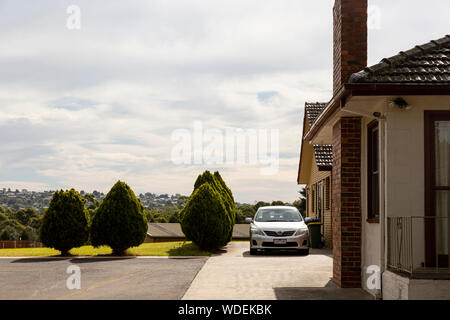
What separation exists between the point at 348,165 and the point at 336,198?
2.60 ft

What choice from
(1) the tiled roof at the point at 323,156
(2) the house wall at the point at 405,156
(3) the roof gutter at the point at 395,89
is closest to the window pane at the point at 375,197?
(2) the house wall at the point at 405,156

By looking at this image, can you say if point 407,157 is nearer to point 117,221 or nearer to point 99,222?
point 117,221

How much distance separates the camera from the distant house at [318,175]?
73.0 feet

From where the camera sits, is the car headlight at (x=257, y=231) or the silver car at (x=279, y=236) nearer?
the silver car at (x=279, y=236)

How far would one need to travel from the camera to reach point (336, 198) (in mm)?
11203

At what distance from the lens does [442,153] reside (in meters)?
9.01

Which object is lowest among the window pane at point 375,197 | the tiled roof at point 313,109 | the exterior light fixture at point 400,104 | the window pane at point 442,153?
the window pane at point 375,197

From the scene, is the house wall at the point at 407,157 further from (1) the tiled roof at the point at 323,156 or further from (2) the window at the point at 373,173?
(1) the tiled roof at the point at 323,156

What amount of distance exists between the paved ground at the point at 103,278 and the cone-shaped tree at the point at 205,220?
2.74m

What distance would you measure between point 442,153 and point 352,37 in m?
3.18

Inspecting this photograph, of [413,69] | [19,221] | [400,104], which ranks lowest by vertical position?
[19,221]

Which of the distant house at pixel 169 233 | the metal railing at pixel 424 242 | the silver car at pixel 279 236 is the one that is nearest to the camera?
the metal railing at pixel 424 242

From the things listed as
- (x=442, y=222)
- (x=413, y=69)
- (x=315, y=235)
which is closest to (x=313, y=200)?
(x=315, y=235)
